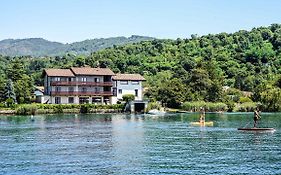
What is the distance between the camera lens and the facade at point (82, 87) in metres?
107

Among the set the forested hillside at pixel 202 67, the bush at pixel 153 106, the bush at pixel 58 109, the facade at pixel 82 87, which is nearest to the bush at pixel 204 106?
the forested hillside at pixel 202 67

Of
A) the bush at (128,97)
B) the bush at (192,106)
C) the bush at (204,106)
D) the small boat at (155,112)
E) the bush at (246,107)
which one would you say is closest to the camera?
the small boat at (155,112)

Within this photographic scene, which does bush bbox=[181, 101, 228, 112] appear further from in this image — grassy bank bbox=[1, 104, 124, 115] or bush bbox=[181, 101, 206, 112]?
grassy bank bbox=[1, 104, 124, 115]

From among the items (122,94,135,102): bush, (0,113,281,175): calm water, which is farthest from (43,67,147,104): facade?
(0,113,281,175): calm water

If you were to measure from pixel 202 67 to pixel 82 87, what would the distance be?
1215 inches

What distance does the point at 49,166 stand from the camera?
30.0 m

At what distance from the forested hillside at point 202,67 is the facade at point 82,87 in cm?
763

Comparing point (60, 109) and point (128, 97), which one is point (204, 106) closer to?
point (128, 97)

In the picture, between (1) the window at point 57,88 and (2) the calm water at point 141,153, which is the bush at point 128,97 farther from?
(2) the calm water at point 141,153

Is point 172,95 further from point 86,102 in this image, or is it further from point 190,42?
point 190,42

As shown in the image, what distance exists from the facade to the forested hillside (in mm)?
7635

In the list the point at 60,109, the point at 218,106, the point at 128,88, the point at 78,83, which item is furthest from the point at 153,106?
the point at 60,109

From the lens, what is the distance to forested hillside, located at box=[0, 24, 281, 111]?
11263cm

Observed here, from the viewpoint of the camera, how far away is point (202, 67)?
406ft
